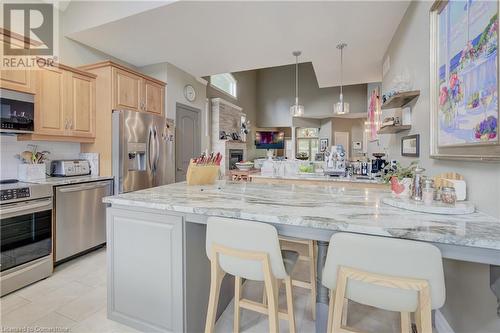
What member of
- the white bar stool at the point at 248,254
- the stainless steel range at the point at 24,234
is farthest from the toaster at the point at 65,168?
the white bar stool at the point at 248,254

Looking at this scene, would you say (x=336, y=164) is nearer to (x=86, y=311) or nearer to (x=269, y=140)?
(x=86, y=311)

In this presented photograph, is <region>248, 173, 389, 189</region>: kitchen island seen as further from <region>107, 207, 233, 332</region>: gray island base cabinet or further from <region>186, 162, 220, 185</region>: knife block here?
<region>107, 207, 233, 332</region>: gray island base cabinet

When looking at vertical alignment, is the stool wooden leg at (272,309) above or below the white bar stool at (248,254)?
below

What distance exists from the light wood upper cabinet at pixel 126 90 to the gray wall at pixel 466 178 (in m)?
3.44

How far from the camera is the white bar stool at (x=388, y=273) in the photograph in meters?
0.87

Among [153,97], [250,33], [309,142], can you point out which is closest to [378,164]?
[250,33]

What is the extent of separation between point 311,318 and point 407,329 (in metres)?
0.78

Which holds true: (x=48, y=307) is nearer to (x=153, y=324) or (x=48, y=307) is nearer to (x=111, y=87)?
(x=153, y=324)

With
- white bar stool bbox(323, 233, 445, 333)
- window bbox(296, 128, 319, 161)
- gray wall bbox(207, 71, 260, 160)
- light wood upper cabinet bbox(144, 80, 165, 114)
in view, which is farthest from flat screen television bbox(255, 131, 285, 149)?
white bar stool bbox(323, 233, 445, 333)

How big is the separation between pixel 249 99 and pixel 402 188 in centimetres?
738

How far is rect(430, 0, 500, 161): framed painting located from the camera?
1.10 m

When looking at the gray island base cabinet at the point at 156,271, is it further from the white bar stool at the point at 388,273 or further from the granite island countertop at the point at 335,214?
the white bar stool at the point at 388,273

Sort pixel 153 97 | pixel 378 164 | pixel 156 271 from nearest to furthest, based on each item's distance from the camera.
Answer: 1. pixel 156 271
2. pixel 378 164
3. pixel 153 97

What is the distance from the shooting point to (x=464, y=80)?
130 cm
